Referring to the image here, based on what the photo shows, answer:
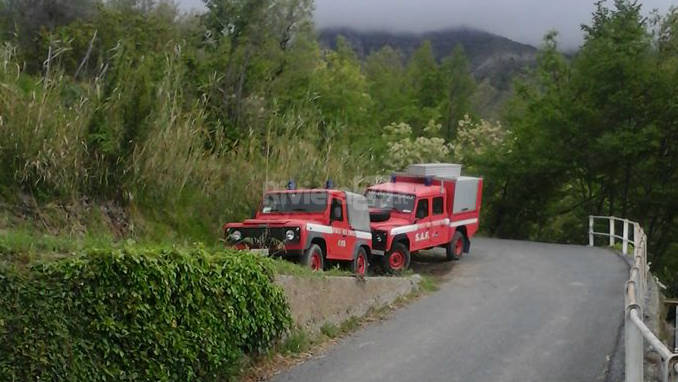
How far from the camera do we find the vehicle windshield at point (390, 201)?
19.6m

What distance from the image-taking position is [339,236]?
15.7 m

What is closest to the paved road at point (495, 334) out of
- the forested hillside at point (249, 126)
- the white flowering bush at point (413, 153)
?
the forested hillside at point (249, 126)

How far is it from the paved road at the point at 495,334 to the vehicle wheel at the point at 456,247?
223cm

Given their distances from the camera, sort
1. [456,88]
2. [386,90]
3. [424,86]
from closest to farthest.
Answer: [386,90] < [424,86] < [456,88]

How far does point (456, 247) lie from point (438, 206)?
177cm

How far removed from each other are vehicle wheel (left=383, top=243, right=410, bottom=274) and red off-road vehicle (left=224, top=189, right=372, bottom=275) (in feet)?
3.30

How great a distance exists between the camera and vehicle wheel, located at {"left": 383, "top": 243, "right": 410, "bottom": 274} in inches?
712

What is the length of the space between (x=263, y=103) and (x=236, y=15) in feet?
18.9

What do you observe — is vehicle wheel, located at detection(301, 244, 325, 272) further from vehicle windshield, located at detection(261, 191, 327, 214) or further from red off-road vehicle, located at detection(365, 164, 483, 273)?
red off-road vehicle, located at detection(365, 164, 483, 273)

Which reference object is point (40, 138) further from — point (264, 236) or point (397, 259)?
point (397, 259)

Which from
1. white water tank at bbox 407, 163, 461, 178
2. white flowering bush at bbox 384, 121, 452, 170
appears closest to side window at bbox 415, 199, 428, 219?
white water tank at bbox 407, 163, 461, 178

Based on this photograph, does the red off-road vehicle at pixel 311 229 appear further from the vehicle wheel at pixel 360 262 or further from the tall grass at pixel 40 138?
the tall grass at pixel 40 138

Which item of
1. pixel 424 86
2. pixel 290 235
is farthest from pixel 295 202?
pixel 424 86

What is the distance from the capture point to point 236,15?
2653 centimetres
